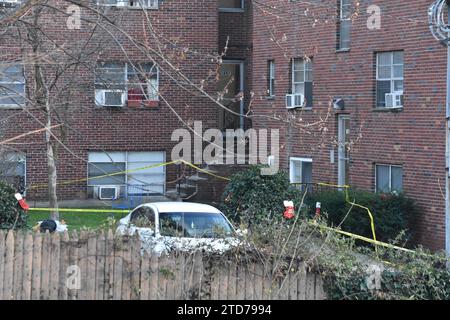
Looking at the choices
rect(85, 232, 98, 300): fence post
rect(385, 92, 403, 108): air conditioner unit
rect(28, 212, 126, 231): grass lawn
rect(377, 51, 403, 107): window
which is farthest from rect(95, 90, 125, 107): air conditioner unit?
rect(85, 232, 98, 300): fence post

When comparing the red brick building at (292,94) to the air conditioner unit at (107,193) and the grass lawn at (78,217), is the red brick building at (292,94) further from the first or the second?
the grass lawn at (78,217)

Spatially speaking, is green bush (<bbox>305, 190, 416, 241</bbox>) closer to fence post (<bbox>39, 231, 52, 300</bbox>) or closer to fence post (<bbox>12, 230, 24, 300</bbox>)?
fence post (<bbox>39, 231, 52, 300</bbox>)

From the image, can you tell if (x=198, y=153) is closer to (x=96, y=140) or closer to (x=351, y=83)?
(x=96, y=140)

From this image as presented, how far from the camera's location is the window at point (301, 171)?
22.3 metres

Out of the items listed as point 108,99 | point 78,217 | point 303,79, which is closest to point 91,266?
point 78,217

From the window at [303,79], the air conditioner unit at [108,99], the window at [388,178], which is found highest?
the window at [303,79]

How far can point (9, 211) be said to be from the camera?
47.2ft

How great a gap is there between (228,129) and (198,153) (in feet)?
5.32

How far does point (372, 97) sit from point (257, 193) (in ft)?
12.5

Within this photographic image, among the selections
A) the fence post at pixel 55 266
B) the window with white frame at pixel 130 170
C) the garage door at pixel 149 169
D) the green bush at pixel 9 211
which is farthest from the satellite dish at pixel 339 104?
the fence post at pixel 55 266

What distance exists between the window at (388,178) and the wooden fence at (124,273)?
954cm

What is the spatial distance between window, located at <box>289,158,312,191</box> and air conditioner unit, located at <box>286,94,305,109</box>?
1.45 m

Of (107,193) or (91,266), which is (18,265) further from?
(107,193)

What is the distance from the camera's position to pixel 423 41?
1795 cm
